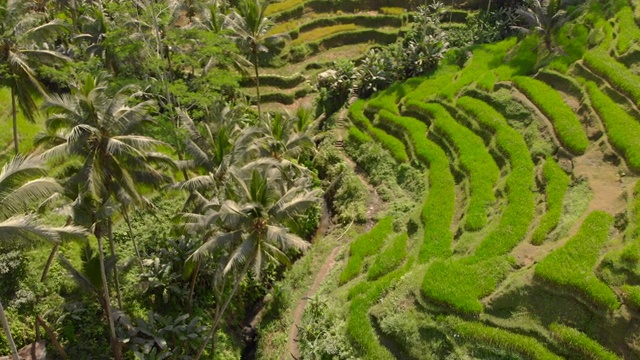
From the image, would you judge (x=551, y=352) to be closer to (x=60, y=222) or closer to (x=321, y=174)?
(x=321, y=174)

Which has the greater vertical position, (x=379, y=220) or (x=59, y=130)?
(x=59, y=130)

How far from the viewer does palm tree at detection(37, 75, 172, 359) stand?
44.9ft

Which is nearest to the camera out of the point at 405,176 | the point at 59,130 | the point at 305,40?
the point at 59,130

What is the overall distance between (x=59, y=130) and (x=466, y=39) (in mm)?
31876

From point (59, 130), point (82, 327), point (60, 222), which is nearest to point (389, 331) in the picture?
point (82, 327)

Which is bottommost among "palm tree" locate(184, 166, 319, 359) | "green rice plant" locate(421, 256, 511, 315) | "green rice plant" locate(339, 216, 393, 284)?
"green rice plant" locate(339, 216, 393, 284)

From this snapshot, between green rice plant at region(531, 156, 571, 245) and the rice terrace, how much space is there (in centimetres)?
9

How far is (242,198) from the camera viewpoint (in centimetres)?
1617

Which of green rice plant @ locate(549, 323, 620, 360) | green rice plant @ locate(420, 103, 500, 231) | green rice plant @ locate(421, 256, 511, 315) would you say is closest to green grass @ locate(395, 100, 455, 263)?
green rice plant @ locate(420, 103, 500, 231)

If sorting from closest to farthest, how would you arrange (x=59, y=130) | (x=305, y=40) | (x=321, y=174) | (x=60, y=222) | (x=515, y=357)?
(x=59, y=130)
(x=515, y=357)
(x=60, y=222)
(x=321, y=174)
(x=305, y=40)

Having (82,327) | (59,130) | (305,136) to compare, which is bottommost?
(82,327)

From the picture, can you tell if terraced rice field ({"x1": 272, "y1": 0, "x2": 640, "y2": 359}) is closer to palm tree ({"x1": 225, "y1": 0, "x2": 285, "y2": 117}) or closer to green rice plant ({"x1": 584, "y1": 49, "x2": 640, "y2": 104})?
green rice plant ({"x1": 584, "y1": 49, "x2": 640, "y2": 104})

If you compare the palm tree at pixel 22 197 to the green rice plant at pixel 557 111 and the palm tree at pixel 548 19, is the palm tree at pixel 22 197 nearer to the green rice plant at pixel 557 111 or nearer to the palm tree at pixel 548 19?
the green rice plant at pixel 557 111

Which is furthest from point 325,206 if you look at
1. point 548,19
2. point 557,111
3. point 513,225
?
point 548,19
